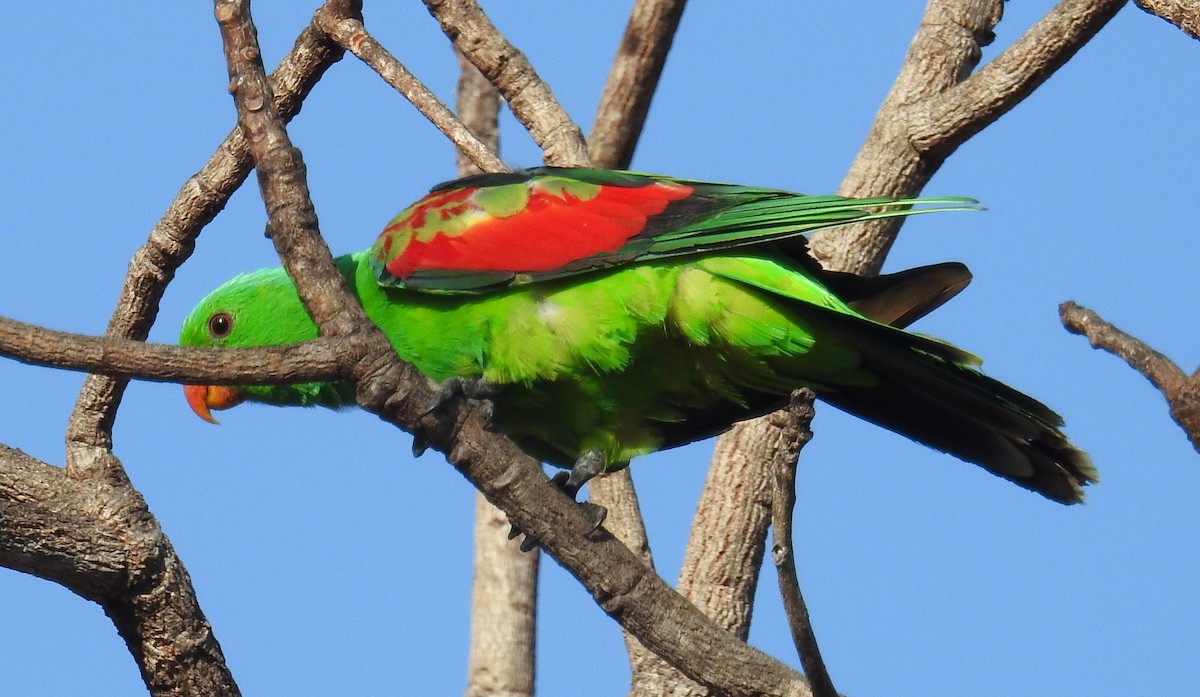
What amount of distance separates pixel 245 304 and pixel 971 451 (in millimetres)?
2928

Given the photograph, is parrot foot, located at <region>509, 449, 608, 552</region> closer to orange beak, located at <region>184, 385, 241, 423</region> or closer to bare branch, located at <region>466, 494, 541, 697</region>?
orange beak, located at <region>184, 385, 241, 423</region>

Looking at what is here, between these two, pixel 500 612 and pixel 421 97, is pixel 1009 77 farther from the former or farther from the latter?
pixel 500 612

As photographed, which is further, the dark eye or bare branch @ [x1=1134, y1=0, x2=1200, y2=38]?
the dark eye

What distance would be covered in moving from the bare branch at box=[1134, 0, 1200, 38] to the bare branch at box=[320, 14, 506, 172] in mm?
2626

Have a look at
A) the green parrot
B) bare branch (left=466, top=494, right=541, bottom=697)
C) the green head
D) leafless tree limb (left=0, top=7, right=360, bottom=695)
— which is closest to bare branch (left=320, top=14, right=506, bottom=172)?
the green parrot

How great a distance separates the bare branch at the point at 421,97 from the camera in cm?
556

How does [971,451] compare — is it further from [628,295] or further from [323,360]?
[323,360]

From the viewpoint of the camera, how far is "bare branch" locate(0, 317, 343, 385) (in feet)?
10.3

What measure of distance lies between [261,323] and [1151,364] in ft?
10.9

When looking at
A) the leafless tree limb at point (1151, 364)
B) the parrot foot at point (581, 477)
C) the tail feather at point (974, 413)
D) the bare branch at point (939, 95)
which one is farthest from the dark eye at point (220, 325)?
the leafless tree limb at point (1151, 364)

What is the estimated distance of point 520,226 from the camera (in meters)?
4.82

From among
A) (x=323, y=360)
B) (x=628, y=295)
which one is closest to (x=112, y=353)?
(x=323, y=360)

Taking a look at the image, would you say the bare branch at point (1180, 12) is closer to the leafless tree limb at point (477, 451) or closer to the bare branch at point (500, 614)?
the leafless tree limb at point (477, 451)

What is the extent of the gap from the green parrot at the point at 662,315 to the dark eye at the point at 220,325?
206mm
